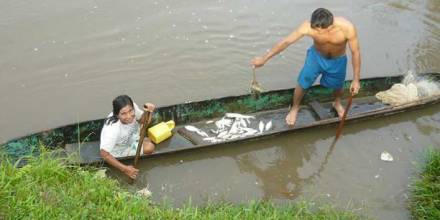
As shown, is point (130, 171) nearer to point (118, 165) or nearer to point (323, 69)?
point (118, 165)

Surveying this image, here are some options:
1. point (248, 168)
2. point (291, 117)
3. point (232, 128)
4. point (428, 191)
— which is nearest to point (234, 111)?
point (232, 128)

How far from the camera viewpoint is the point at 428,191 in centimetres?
614

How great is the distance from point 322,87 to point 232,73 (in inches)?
71.4

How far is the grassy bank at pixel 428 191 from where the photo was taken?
5938mm

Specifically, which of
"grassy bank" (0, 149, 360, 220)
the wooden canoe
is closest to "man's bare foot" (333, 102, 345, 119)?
the wooden canoe

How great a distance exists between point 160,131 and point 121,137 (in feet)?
2.85

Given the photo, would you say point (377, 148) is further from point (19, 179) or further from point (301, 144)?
point (19, 179)

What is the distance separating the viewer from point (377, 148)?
745 centimetres

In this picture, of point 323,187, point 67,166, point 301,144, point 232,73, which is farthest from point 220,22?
point 67,166

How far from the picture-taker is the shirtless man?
664 cm

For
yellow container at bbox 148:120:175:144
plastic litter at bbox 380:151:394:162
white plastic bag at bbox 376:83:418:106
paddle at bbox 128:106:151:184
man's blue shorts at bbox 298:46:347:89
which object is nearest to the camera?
paddle at bbox 128:106:151:184

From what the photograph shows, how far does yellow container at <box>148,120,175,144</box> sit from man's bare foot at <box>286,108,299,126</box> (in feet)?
6.22

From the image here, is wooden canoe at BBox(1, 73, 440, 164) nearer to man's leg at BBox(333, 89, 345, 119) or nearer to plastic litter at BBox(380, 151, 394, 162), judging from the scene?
man's leg at BBox(333, 89, 345, 119)

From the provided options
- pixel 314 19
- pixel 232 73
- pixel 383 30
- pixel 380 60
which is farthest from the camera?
pixel 383 30
